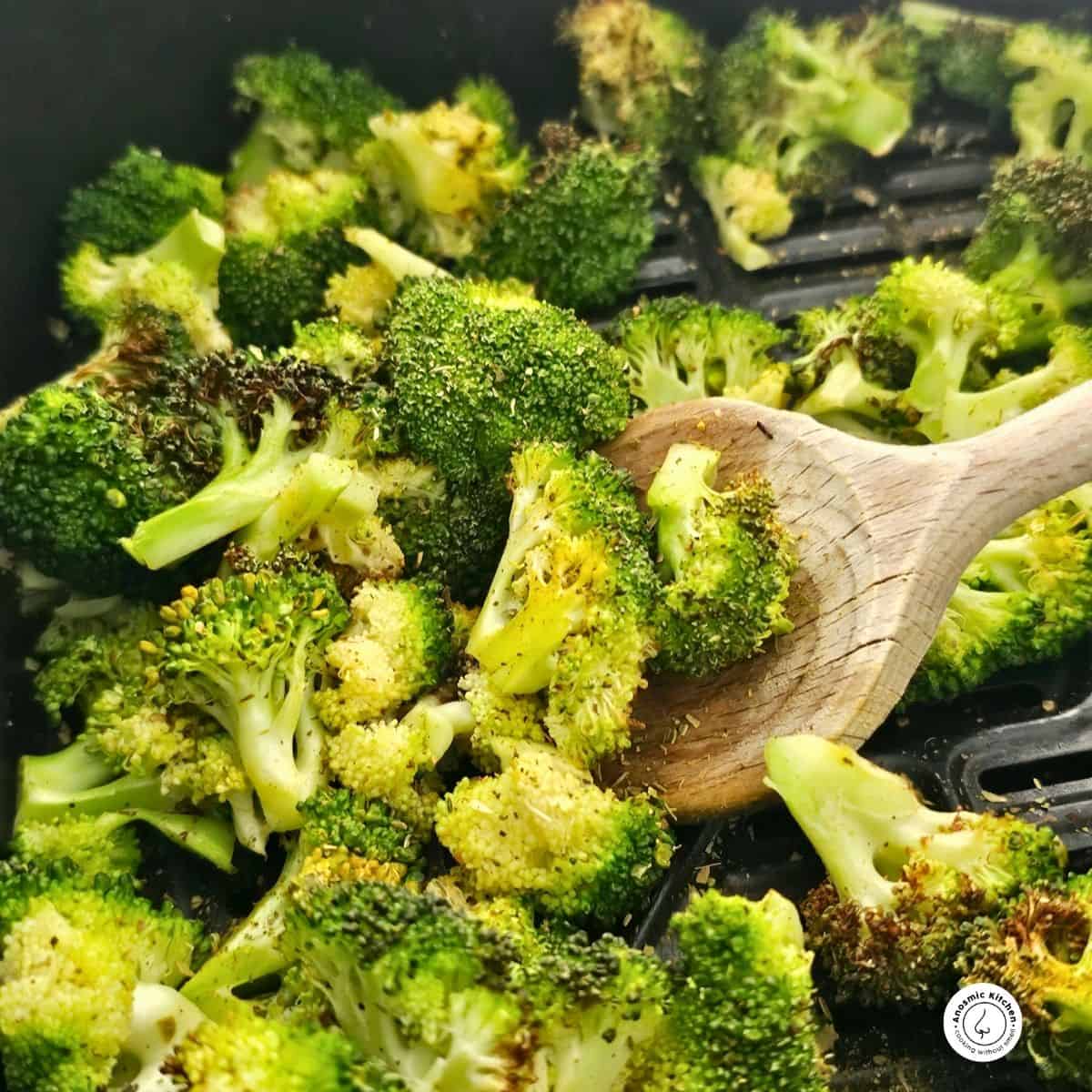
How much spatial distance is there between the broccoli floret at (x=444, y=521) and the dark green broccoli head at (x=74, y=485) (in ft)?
1.12

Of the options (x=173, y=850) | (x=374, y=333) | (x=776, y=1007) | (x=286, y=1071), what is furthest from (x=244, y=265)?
(x=776, y=1007)

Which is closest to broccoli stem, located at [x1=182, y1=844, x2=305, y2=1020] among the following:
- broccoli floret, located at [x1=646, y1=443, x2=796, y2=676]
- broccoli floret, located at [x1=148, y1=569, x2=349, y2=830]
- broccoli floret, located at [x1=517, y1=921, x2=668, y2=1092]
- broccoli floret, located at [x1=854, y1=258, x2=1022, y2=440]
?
broccoli floret, located at [x1=148, y1=569, x2=349, y2=830]

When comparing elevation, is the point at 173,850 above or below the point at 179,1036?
above

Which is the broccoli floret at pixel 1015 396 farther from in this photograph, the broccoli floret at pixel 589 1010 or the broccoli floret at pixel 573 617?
the broccoli floret at pixel 589 1010

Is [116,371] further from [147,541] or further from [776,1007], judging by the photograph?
[776,1007]

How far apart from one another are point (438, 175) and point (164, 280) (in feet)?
1.82

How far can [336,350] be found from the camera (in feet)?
5.82

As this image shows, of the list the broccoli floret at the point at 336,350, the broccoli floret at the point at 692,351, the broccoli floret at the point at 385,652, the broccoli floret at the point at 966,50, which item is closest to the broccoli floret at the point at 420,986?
the broccoli floret at the point at 385,652

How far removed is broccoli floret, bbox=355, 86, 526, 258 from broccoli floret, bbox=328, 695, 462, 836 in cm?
102

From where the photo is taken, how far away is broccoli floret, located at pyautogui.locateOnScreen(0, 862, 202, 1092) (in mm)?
1240

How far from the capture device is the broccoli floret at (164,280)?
6.19ft

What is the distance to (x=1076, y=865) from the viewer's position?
5.42ft

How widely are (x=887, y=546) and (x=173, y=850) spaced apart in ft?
3.90

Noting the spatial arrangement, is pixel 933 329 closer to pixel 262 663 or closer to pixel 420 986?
pixel 262 663
